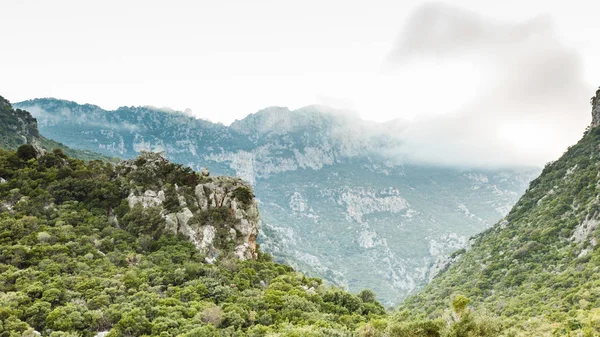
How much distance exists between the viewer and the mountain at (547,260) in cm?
5291

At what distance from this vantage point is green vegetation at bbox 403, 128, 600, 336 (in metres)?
52.6

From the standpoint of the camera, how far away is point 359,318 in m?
48.9

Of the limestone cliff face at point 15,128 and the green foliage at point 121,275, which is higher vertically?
the limestone cliff face at point 15,128

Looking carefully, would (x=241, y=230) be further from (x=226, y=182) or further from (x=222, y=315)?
(x=222, y=315)

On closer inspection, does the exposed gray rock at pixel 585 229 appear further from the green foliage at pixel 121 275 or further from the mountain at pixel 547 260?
the green foliage at pixel 121 275

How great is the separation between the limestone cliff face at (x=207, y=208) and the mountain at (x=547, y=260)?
40.0 metres

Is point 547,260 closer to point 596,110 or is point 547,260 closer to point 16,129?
point 596,110

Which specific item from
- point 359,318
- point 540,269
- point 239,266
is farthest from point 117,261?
point 540,269

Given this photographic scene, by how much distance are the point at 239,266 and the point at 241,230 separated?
8.48 meters

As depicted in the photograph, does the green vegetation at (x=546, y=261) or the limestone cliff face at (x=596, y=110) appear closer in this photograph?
the green vegetation at (x=546, y=261)

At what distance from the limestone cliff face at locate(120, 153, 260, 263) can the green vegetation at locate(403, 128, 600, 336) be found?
39.4 metres

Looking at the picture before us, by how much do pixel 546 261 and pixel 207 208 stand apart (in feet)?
220

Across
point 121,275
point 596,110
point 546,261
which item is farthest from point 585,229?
point 121,275

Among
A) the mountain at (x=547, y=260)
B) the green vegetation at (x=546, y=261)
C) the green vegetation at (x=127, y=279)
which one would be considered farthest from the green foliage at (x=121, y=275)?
the mountain at (x=547, y=260)
